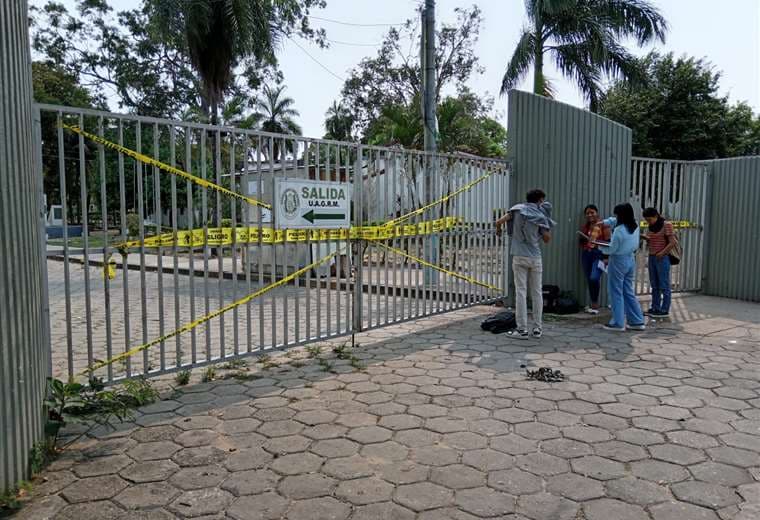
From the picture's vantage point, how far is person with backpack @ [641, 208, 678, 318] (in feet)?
26.6

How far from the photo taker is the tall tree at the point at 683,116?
22875 mm

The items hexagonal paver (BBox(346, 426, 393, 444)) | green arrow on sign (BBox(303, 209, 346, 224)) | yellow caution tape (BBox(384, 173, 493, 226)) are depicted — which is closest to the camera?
hexagonal paver (BBox(346, 426, 393, 444))

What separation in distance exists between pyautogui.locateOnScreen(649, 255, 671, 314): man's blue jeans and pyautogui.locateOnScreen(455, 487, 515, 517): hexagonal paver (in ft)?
20.4

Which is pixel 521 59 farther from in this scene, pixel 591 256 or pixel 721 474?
pixel 721 474

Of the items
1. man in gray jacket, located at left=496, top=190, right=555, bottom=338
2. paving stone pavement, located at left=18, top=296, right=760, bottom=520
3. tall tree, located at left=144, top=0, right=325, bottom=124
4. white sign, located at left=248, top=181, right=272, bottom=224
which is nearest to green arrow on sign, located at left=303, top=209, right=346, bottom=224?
white sign, located at left=248, top=181, right=272, bottom=224

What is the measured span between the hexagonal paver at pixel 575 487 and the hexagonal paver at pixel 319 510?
1.19 meters

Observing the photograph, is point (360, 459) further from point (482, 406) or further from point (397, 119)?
point (397, 119)

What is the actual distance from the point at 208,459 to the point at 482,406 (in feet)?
7.12

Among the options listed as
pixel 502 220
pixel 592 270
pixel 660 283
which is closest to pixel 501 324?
pixel 502 220

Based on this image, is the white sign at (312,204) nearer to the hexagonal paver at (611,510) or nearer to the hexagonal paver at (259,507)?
the hexagonal paver at (259,507)

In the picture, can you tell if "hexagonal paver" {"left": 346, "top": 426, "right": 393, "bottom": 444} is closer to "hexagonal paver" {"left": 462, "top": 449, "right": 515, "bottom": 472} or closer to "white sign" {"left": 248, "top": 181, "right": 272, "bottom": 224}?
"hexagonal paver" {"left": 462, "top": 449, "right": 515, "bottom": 472}

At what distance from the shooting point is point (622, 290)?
7.35m

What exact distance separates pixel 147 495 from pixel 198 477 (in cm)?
31

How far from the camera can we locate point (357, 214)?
6.46 meters
